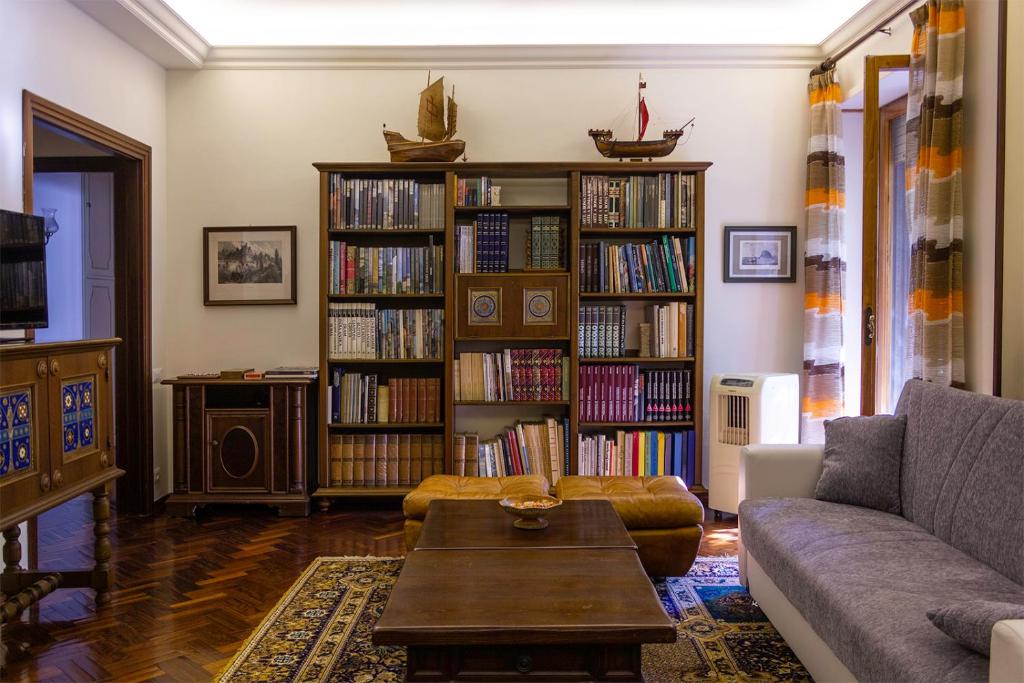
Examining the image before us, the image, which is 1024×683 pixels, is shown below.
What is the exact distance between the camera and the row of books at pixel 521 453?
4.11 meters

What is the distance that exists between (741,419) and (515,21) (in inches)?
110

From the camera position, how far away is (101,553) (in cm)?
285

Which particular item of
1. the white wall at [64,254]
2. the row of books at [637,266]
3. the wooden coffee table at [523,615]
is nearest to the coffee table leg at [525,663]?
the wooden coffee table at [523,615]

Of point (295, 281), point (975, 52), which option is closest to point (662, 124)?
point (975, 52)

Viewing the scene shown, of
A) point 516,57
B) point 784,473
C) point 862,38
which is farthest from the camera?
point 516,57

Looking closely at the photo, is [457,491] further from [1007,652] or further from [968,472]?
[1007,652]

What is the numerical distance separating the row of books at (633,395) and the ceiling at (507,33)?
1.96 m

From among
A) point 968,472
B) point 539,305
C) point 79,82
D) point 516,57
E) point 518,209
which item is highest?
point 516,57

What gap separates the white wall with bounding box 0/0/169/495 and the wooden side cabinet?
1.46 feet

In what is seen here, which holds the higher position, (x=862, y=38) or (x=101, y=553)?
(x=862, y=38)

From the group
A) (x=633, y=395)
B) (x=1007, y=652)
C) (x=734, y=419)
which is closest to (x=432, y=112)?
(x=633, y=395)

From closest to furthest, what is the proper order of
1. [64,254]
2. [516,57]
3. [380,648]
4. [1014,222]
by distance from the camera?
[380,648]
[1014,222]
[516,57]
[64,254]

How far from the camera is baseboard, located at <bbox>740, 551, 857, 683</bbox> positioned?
1954 mm

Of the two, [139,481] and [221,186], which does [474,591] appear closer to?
[139,481]
